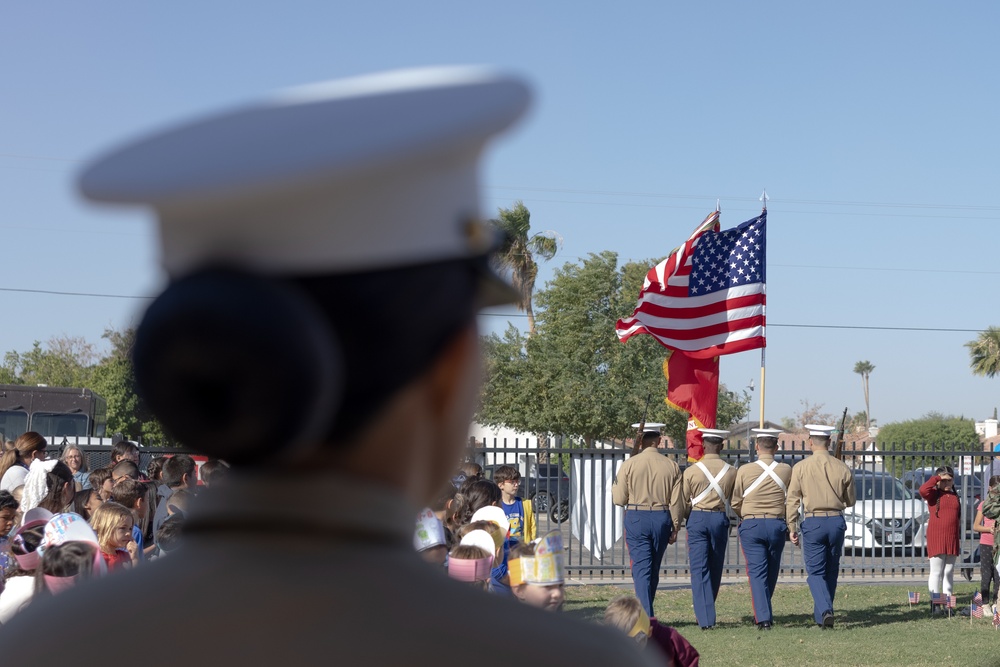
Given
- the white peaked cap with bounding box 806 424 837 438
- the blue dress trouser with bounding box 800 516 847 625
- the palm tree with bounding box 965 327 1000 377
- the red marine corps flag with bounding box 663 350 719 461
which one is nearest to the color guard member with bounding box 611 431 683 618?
the blue dress trouser with bounding box 800 516 847 625

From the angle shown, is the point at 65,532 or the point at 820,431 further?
the point at 820,431

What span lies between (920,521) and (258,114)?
1738 cm

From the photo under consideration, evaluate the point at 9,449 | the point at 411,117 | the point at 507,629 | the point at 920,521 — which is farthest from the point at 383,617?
the point at 920,521

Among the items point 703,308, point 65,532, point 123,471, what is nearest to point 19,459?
point 123,471

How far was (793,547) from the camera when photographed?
1591cm

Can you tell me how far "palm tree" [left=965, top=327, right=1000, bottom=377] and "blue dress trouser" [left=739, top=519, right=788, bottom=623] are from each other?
51.8m

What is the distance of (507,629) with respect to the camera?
96 cm

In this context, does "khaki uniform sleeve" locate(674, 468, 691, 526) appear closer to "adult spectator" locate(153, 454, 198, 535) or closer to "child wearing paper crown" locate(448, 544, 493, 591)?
"adult spectator" locate(153, 454, 198, 535)

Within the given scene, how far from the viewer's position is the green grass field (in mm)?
10328

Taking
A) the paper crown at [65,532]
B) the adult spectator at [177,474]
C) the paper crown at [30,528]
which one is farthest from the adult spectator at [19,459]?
the paper crown at [65,532]

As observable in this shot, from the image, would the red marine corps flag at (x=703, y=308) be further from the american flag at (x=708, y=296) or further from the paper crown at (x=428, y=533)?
the paper crown at (x=428, y=533)

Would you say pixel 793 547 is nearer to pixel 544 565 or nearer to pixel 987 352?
pixel 544 565

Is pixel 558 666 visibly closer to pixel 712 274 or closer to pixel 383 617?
pixel 383 617

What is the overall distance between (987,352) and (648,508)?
5306cm
